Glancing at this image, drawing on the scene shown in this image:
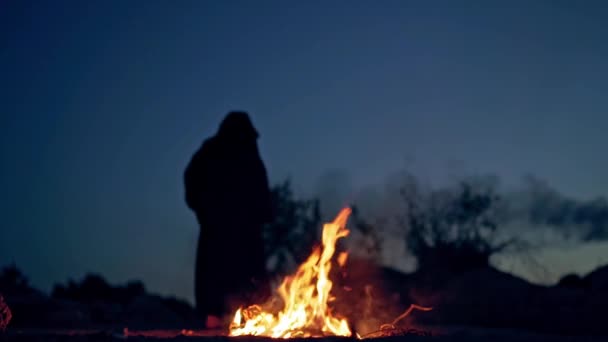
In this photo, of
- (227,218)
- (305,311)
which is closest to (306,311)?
(305,311)

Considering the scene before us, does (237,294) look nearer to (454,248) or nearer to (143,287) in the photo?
(454,248)

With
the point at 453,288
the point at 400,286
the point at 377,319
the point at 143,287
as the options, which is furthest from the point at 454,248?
the point at 143,287

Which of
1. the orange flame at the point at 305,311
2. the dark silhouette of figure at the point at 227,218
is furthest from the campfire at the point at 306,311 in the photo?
the dark silhouette of figure at the point at 227,218

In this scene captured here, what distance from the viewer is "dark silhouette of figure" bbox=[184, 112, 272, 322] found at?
17641 millimetres

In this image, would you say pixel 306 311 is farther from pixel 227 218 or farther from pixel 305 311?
pixel 227 218

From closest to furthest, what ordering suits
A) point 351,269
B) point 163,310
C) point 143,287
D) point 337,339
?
point 337,339
point 163,310
point 351,269
point 143,287

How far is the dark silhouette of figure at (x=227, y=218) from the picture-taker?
57.9 feet

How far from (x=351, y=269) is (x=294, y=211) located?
9535 millimetres

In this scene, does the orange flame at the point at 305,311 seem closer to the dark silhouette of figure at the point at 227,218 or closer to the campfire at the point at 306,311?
the campfire at the point at 306,311

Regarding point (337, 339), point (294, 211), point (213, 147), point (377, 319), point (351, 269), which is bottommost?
point (337, 339)

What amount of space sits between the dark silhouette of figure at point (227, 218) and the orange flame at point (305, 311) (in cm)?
652

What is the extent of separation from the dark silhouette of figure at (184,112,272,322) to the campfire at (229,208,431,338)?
6.48 meters

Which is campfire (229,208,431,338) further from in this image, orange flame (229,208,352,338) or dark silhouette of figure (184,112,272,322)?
dark silhouette of figure (184,112,272,322)

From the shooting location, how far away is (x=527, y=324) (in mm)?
17203
